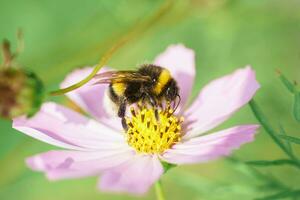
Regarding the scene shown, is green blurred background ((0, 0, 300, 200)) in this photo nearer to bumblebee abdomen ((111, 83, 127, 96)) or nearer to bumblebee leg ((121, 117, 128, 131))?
bumblebee leg ((121, 117, 128, 131))

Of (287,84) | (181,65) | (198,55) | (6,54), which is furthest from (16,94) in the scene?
(198,55)

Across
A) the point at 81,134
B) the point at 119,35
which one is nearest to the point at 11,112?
the point at 81,134

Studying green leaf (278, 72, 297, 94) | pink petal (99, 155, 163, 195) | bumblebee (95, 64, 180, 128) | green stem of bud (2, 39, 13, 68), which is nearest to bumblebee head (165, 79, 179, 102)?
bumblebee (95, 64, 180, 128)

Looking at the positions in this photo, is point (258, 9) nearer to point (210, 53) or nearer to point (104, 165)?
point (210, 53)

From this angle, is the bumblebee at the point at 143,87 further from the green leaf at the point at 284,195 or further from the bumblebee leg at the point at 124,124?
the green leaf at the point at 284,195

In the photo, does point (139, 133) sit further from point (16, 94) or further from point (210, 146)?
point (16, 94)
